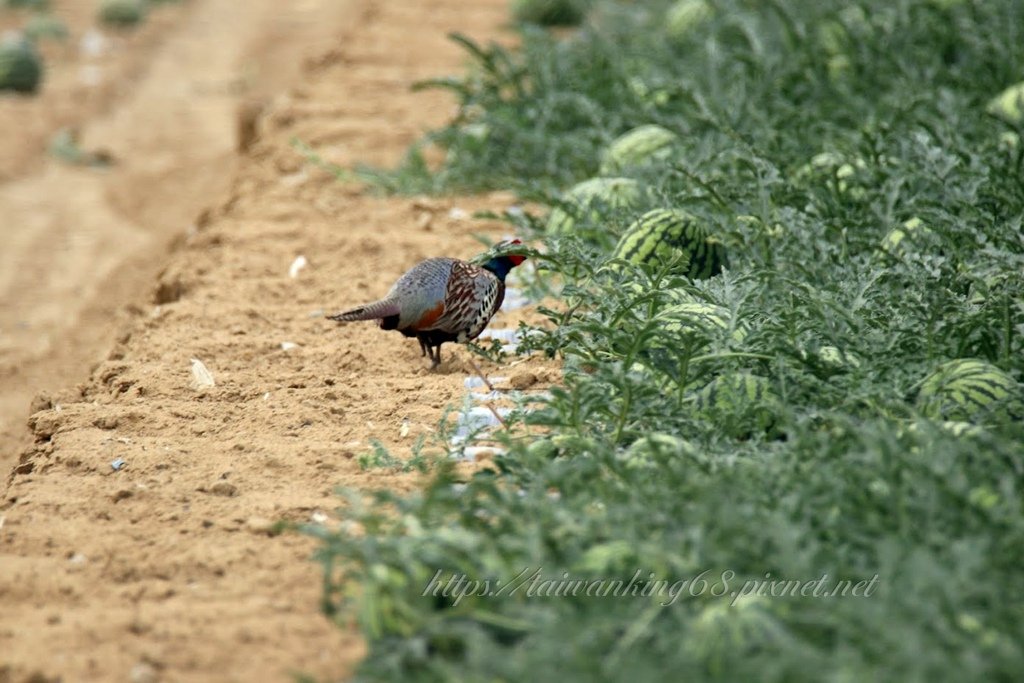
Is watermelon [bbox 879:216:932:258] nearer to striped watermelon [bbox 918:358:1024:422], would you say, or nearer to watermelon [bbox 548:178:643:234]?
striped watermelon [bbox 918:358:1024:422]

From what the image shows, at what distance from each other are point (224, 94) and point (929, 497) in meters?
8.65

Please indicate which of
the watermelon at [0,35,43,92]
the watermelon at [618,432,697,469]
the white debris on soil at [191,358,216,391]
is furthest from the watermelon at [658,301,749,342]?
the watermelon at [0,35,43,92]

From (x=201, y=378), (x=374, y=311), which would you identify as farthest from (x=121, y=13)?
(x=374, y=311)

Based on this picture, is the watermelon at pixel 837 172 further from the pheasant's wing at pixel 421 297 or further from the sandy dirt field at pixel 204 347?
the pheasant's wing at pixel 421 297

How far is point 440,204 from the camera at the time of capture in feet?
22.5

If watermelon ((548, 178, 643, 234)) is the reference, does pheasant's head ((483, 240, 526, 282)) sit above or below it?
above

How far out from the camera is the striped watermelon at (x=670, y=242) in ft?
16.3

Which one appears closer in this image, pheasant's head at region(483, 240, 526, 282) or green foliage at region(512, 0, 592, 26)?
pheasant's head at region(483, 240, 526, 282)

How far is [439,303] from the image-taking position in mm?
4602

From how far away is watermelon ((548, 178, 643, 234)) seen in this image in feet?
18.2

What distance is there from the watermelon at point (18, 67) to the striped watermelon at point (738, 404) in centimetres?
840

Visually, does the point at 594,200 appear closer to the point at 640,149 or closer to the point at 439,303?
the point at 640,149

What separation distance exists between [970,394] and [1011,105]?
3.02 metres

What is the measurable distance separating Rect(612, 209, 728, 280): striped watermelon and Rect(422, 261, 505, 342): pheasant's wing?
50cm
